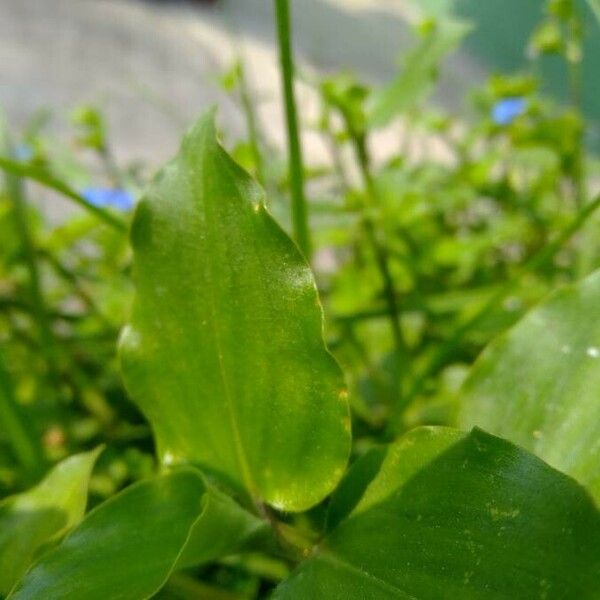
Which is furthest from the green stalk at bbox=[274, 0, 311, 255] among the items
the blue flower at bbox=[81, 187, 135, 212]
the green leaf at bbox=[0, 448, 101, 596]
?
the blue flower at bbox=[81, 187, 135, 212]

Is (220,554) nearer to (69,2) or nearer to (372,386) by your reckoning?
(372,386)

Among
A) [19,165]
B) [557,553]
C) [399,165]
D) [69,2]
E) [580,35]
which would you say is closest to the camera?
[557,553]

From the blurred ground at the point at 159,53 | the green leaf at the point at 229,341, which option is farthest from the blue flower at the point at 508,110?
the blurred ground at the point at 159,53

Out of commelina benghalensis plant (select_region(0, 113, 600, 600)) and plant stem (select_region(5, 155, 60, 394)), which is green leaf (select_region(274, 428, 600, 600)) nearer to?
commelina benghalensis plant (select_region(0, 113, 600, 600))

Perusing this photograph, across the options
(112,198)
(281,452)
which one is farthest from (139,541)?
(112,198)

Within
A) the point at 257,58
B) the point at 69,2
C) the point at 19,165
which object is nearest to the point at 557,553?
the point at 19,165

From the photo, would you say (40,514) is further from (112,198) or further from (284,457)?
(112,198)
